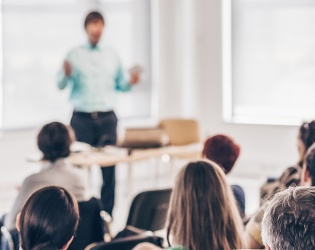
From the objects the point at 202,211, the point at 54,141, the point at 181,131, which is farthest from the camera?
the point at 181,131

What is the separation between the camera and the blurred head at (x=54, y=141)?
4.02 metres

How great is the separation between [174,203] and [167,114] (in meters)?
5.50

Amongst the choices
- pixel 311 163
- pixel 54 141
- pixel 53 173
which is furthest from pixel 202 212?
pixel 54 141

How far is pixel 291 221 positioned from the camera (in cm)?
154

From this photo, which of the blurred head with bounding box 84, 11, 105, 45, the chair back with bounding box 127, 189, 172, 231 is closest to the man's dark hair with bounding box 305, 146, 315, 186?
the chair back with bounding box 127, 189, 172, 231

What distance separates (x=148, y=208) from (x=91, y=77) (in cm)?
260

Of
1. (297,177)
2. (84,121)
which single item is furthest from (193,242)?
(84,121)

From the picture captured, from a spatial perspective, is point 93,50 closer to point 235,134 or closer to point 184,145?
point 184,145

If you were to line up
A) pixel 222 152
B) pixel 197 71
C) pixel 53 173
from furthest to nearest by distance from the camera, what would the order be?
pixel 197 71
pixel 53 173
pixel 222 152

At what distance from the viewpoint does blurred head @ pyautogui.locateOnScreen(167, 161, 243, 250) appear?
8.63ft

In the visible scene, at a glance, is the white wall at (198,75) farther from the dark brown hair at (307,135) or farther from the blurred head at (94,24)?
the dark brown hair at (307,135)

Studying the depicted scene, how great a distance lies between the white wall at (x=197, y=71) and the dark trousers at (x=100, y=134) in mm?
2125

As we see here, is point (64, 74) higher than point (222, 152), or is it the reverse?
point (64, 74)

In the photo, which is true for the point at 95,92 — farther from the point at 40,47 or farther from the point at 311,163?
the point at 311,163
